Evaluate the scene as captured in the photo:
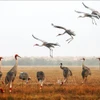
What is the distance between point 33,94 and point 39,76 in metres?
3.47

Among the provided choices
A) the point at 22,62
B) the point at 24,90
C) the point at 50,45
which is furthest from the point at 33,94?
the point at 22,62

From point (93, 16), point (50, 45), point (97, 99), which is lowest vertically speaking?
point (97, 99)

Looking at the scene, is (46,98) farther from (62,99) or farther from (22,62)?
(22,62)

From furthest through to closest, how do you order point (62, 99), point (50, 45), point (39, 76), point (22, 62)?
point (22, 62) → point (50, 45) → point (39, 76) → point (62, 99)

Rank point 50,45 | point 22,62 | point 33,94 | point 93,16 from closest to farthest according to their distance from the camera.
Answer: point 33,94 → point 93,16 → point 50,45 → point 22,62

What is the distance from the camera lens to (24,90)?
2031cm

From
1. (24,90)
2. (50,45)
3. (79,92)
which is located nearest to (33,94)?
(24,90)

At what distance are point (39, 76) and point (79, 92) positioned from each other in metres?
3.60

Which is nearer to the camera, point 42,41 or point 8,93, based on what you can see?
point 8,93

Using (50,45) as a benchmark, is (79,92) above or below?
below

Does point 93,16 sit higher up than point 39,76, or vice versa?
point 93,16

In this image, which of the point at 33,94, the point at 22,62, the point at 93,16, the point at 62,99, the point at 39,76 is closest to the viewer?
the point at 62,99

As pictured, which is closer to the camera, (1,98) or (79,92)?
(1,98)

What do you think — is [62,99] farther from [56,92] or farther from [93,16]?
[93,16]
